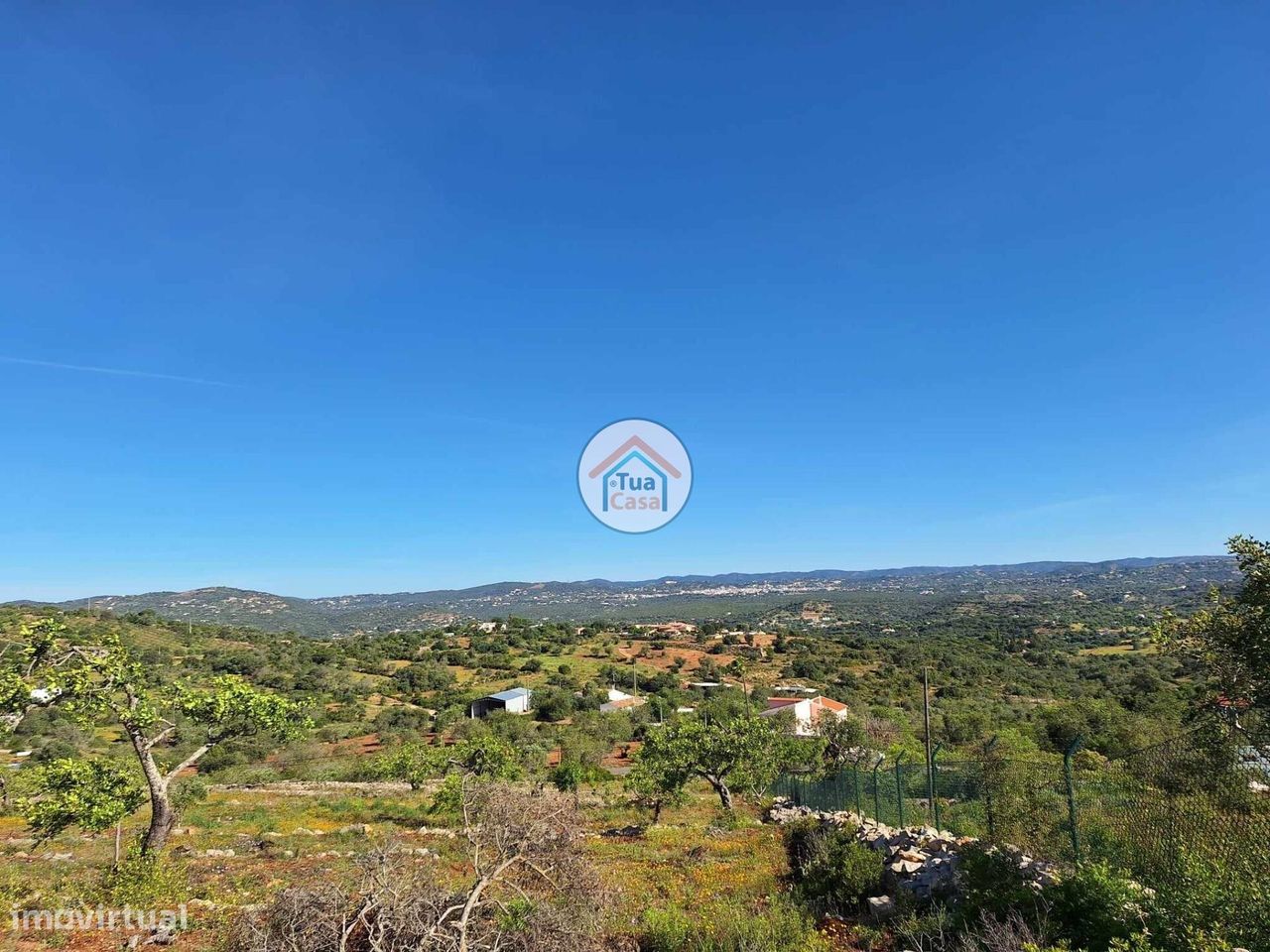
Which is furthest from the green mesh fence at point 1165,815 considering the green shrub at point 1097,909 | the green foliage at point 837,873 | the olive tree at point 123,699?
the olive tree at point 123,699

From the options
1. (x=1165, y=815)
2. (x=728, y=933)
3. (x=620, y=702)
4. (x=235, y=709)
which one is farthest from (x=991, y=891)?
(x=620, y=702)

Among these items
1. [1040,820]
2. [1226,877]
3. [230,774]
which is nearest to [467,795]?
[1226,877]

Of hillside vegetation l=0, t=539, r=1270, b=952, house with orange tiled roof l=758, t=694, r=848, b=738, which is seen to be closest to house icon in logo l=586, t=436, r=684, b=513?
hillside vegetation l=0, t=539, r=1270, b=952

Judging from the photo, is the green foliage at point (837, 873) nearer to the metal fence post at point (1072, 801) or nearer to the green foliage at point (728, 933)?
the green foliage at point (728, 933)

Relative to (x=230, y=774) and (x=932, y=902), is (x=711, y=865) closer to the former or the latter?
(x=932, y=902)

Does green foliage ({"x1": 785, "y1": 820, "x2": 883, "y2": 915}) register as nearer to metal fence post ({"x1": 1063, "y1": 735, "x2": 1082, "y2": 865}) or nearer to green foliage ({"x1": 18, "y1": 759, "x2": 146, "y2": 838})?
metal fence post ({"x1": 1063, "y1": 735, "x2": 1082, "y2": 865})

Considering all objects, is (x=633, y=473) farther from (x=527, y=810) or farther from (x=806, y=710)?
(x=806, y=710)
